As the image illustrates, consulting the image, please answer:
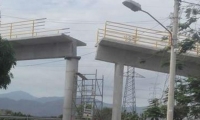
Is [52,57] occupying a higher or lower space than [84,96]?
higher

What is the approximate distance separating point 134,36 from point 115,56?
6.97 feet

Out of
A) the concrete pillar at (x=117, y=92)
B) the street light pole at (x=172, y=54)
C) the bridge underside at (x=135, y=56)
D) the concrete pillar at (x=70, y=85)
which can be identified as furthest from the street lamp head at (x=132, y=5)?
the concrete pillar at (x=70, y=85)

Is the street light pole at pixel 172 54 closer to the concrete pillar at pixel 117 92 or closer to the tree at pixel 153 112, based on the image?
the tree at pixel 153 112

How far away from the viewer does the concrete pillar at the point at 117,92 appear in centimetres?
3106

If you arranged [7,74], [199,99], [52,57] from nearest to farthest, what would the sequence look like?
[7,74], [199,99], [52,57]

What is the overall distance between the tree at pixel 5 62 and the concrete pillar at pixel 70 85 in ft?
51.4

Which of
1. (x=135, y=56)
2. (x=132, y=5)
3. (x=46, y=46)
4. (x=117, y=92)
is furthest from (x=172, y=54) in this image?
(x=46, y=46)

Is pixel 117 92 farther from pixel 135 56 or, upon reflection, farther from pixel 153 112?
pixel 153 112

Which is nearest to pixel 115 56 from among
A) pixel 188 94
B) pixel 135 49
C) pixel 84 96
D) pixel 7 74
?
pixel 135 49

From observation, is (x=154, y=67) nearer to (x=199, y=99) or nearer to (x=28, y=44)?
(x=199, y=99)

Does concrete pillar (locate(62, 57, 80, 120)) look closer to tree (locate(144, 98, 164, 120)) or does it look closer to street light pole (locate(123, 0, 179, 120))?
tree (locate(144, 98, 164, 120))

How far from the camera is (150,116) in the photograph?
27359 millimetres

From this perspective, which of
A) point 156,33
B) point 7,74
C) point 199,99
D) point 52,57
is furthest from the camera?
point 52,57

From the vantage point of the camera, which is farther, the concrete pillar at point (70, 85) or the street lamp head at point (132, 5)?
the concrete pillar at point (70, 85)
